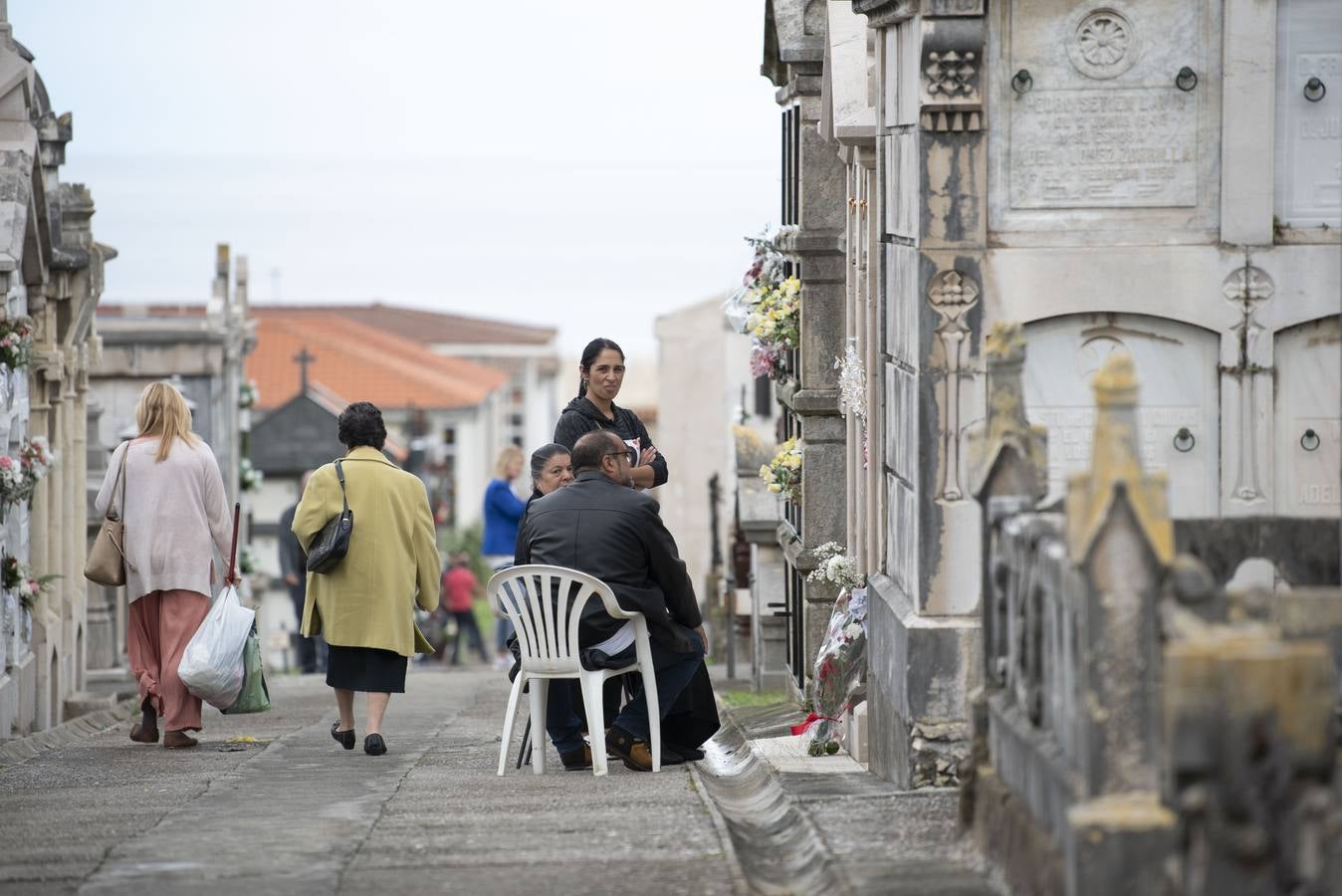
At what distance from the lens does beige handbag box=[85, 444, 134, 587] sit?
11.1m

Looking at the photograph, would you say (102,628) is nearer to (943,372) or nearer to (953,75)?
(943,372)

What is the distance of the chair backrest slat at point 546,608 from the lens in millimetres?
9234

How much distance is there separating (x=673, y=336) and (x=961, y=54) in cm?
3080

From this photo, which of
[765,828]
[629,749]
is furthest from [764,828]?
[629,749]

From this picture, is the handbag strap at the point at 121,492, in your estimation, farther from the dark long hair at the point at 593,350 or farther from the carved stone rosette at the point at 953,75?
the carved stone rosette at the point at 953,75

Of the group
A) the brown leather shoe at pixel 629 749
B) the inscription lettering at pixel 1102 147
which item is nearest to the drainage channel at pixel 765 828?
the brown leather shoe at pixel 629 749

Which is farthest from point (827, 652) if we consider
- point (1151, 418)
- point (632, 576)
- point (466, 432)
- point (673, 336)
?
point (466, 432)

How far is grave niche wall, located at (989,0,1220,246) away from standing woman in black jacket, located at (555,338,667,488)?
2.94 m

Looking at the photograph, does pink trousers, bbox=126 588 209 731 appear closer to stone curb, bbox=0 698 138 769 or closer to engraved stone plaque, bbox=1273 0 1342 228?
stone curb, bbox=0 698 138 769

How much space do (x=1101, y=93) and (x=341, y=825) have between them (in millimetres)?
3882

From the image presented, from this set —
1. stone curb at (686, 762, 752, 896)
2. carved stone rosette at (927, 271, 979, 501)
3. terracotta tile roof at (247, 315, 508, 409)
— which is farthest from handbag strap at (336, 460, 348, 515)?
terracotta tile roof at (247, 315, 508, 409)

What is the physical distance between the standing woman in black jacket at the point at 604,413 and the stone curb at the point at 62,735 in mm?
3148

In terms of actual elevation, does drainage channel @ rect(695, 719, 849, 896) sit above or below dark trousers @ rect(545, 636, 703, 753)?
below

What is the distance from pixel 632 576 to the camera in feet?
31.3
